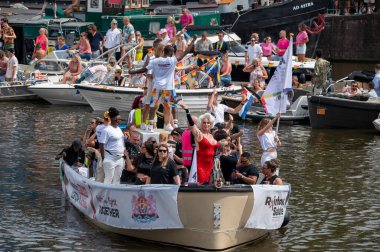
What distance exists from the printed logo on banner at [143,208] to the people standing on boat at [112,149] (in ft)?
5.13

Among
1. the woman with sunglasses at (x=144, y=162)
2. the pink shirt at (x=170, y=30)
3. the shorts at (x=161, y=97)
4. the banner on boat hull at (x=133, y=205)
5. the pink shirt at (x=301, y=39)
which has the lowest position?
the banner on boat hull at (x=133, y=205)

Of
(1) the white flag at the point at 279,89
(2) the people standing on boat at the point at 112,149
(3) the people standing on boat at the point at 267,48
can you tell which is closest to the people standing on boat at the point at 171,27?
(3) the people standing on boat at the point at 267,48

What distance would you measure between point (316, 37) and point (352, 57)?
411 cm

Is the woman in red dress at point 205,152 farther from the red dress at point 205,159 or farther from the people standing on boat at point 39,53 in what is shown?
the people standing on boat at point 39,53

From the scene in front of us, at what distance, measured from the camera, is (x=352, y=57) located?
2055 inches

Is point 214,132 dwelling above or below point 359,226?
above

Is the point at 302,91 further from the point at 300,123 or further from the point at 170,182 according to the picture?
the point at 170,182

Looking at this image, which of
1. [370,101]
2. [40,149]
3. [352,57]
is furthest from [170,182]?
[352,57]

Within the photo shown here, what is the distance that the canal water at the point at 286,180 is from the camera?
17547mm

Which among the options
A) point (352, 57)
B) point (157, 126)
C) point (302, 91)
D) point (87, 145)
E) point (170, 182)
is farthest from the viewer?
point (352, 57)

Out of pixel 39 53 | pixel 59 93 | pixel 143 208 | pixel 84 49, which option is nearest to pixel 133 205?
pixel 143 208

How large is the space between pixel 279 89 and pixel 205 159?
3.38 m

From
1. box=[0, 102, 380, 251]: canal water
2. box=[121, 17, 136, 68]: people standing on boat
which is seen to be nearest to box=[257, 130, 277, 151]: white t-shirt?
box=[0, 102, 380, 251]: canal water

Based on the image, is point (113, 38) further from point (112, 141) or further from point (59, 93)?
point (112, 141)
